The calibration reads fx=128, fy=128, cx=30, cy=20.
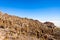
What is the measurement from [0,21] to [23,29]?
15.4ft

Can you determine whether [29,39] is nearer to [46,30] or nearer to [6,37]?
[6,37]

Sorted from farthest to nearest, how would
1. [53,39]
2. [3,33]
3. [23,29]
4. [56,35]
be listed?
[56,35] → [53,39] → [23,29] → [3,33]

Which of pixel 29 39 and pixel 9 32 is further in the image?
pixel 29 39

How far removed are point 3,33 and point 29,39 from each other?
456cm

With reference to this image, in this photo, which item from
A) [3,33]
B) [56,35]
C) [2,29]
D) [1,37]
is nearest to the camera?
[1,37]

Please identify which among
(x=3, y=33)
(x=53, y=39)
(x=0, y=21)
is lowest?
(x=53, y=39)

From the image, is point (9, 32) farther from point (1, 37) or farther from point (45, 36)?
point (45, 36)

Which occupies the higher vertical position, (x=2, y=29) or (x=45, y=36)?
(x=2, y=29)

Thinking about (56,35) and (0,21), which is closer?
(0,21)

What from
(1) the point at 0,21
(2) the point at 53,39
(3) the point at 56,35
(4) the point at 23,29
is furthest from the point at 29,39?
(3) the point at 56,35

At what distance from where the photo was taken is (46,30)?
94.3ft

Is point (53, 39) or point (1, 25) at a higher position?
point (1, 25)

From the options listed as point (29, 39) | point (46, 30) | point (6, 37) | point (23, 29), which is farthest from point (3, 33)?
point (46, 30)

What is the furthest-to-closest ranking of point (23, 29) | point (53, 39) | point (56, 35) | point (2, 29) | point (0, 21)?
point (56, 35) → point (53, 39) → point (23, 29) → point (0, 21) → point (2, 29)
